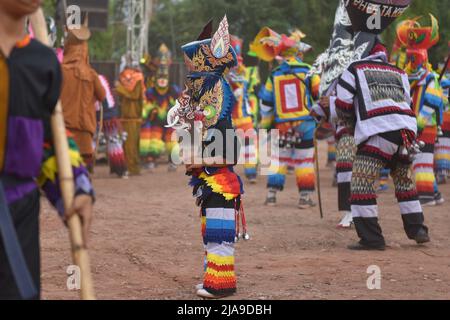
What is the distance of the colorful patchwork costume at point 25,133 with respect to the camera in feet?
12.3

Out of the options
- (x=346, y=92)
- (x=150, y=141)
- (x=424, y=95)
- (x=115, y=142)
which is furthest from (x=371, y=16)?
(x=150, y=141)

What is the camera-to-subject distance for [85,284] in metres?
3.81

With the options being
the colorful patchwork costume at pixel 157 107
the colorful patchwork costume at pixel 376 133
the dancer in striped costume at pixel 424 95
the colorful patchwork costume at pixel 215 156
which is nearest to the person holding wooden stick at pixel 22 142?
the colorful patchwork costume at pixel 215 156

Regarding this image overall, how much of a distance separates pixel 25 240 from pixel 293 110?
8346mm

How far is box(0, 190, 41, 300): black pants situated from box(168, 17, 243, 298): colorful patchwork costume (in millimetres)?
2671

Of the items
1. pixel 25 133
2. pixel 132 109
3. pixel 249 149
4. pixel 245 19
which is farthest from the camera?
pixel 245 19

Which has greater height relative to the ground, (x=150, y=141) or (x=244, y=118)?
(x=244, y=118)

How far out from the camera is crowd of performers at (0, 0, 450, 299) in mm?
3803

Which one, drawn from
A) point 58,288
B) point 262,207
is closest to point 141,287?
point 58,288

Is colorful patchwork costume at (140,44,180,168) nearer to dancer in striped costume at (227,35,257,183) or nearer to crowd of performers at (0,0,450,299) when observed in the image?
crowd of performers at (0,0,450,299)

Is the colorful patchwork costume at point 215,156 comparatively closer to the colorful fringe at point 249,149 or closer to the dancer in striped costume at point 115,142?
the dancer in striped costume at point 115,142

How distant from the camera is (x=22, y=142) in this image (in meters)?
3.78

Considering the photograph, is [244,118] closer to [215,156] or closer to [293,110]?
[293,110]
